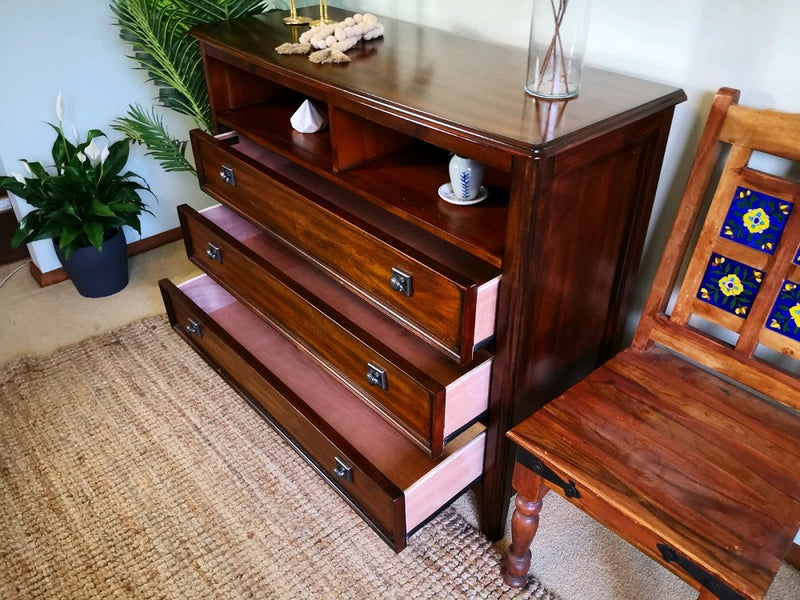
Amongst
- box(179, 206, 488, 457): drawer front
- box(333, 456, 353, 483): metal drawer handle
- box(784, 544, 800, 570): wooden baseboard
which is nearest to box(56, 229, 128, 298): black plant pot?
box(179, 206, 488, 457): drawer front

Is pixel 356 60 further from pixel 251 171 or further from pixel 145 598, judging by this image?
pixel 145 598

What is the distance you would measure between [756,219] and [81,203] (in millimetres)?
1787

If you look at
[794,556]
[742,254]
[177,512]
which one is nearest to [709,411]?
[742,254]

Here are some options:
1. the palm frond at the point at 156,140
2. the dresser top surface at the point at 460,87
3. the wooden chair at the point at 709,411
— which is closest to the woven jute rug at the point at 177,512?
the wooden chair at the point at 709,411

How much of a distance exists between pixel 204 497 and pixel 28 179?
3.63 feet

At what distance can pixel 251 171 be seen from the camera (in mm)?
1429

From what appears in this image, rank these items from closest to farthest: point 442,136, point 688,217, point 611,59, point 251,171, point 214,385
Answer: point 442,136, point 688,217, point 611,59, point 251,171, point 214,385

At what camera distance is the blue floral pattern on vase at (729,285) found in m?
1.10

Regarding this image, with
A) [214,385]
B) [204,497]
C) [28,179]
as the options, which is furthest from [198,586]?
[28,179]

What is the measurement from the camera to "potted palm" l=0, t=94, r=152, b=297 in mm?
1917

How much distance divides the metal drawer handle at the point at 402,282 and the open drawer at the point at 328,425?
33 centimetres

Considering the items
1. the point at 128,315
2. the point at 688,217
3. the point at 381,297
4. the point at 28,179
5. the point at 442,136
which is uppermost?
the point at 442,136

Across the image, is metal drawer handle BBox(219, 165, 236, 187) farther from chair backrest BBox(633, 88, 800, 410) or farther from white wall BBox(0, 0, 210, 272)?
chair backrest BBox(633, 88, 800, 410)

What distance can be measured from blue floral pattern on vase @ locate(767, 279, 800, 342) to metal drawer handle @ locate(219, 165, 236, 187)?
3.74 ft
